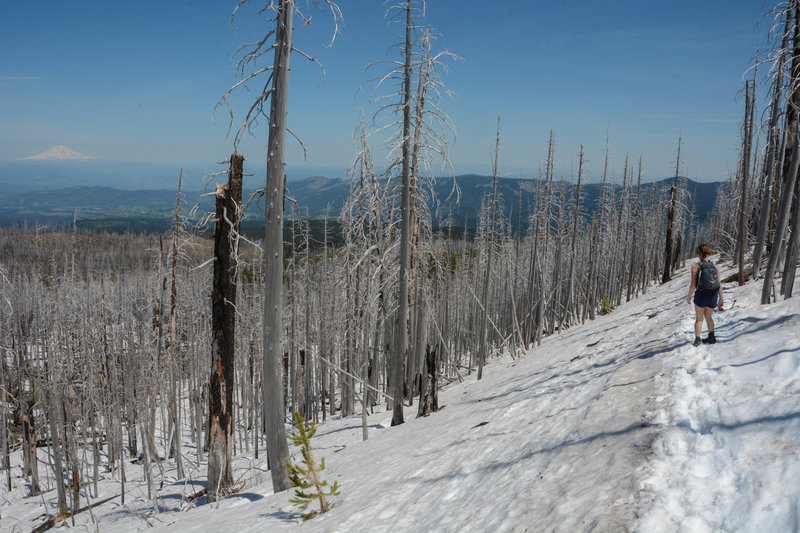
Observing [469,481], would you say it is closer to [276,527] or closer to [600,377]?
[276,527]

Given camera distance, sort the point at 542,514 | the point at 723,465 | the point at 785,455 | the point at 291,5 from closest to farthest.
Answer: the point at 785,455 < the point at 723,465 < the point at 542,514 < the point at 291,5

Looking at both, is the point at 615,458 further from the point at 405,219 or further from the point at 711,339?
the point at 405,219

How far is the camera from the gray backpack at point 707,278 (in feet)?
22.3

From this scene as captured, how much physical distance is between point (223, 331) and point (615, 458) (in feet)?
22.8

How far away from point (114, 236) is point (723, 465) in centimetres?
14410

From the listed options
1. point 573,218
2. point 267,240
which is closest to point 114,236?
point 573,218

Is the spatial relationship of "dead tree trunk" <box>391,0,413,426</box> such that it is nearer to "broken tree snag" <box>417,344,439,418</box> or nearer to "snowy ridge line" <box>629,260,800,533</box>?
"broken tree snag" <box>417,344,439,418</box>

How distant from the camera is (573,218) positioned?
→ 27281mm

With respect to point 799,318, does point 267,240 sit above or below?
above

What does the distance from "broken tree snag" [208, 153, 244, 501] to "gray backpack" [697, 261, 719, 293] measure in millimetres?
7881

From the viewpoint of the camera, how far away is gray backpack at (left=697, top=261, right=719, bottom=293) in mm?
6801

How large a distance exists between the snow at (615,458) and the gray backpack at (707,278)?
832 mm

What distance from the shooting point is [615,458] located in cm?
407

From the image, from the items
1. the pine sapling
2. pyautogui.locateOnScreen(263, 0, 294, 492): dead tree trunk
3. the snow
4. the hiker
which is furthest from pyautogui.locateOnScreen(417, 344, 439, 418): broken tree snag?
the hiker
